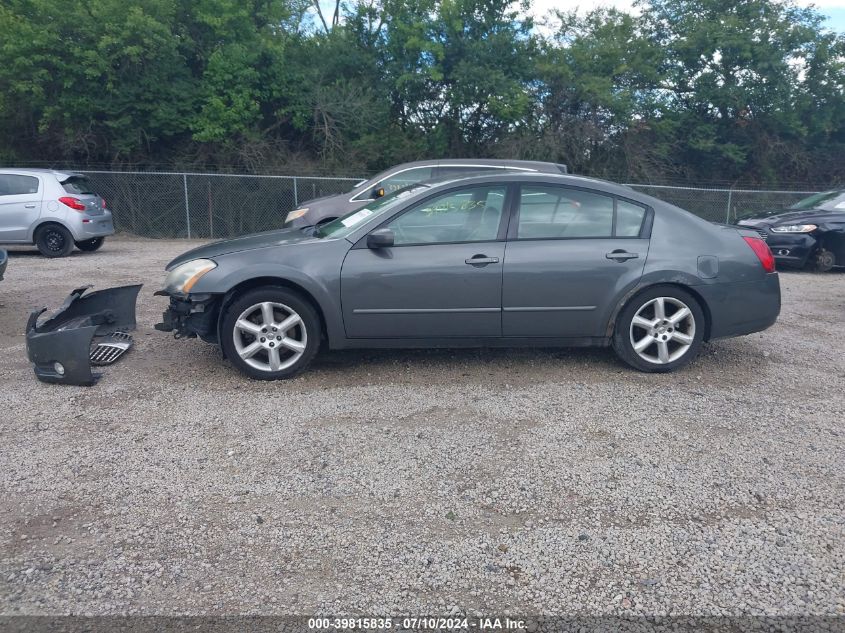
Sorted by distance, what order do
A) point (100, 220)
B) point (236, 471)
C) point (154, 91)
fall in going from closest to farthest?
1. point (236, 471)
2. point (100, 220)
3. point (154, 91)

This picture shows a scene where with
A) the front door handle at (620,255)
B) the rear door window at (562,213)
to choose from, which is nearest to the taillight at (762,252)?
the front door handle at (620,255)

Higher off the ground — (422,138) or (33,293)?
(422,138)

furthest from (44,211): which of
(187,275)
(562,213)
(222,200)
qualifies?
(562,213)

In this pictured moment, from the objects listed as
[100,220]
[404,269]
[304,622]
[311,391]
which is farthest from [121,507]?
[100,220]

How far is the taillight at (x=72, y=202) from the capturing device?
13.0m

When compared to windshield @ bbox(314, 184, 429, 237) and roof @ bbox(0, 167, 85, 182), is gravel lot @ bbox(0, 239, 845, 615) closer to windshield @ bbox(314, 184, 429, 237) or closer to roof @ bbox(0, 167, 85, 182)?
windshield @ bbox(314, 184, 429, 237)

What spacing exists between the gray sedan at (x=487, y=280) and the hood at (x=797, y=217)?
695 centimetres

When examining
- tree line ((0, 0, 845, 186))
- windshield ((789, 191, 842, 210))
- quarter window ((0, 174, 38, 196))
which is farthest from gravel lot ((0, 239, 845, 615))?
tree line ((0, 0, 845, 186))

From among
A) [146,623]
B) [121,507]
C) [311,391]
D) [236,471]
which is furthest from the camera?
[311,391]

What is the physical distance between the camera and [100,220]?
1372 cm

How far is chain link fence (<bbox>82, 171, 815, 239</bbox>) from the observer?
17.7m

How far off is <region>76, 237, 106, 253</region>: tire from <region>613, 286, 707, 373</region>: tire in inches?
456

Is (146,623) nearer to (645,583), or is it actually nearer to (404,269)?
(645,583)

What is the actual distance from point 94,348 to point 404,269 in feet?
9.17
